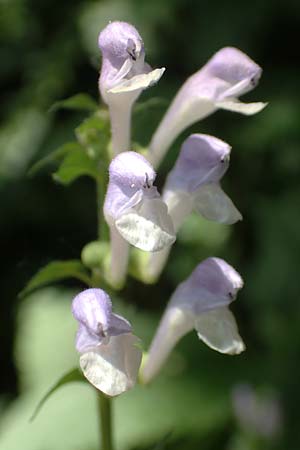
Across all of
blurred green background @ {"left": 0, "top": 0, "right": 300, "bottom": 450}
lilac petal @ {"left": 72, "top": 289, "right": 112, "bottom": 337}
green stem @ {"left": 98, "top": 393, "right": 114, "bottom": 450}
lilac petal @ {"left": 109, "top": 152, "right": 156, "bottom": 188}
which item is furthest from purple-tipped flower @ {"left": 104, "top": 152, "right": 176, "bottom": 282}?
blurred green background @ {"left": 0, "top": 0, "right": 300, "bottom": 450}

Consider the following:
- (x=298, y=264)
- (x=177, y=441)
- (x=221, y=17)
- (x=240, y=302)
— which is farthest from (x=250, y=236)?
(x=177, y=441)

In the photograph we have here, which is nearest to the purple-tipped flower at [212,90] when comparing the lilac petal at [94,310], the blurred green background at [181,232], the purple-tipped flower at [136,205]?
the purple-tipped flower at [136,205]

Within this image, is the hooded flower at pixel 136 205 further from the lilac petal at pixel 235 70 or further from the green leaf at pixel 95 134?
the lilac petal at pixel 235 70

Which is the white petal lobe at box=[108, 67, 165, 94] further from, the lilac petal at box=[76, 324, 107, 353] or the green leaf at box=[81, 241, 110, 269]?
the lilac petal at box=[76, 324, 107, 353]

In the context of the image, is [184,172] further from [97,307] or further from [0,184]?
[0,184]

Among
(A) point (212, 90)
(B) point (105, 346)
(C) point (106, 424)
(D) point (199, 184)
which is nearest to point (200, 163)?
(D) point (199, 184)
